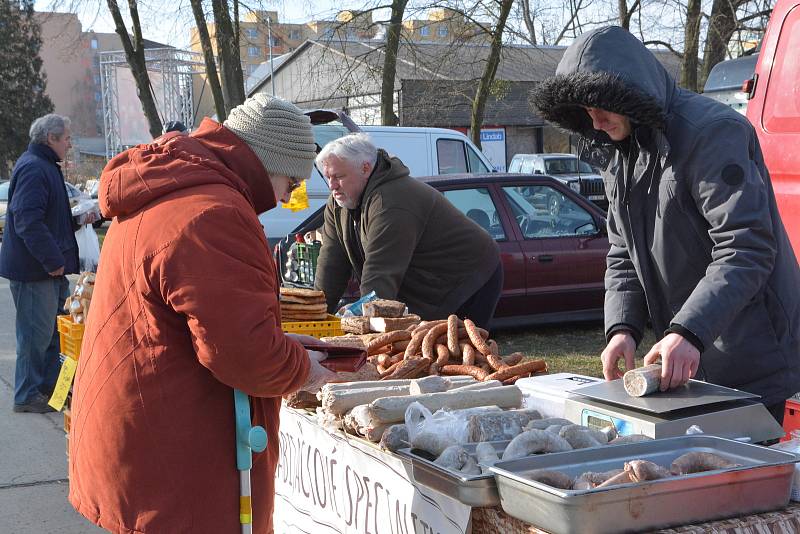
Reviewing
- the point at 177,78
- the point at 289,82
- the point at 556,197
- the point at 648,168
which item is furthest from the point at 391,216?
the point at 289,82

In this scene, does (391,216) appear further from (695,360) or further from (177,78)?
(177,78)

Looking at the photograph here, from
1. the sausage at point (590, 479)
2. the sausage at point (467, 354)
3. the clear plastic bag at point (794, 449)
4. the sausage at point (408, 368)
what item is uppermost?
the sausage at point (590, 479)

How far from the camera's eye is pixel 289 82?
4850 centimetres

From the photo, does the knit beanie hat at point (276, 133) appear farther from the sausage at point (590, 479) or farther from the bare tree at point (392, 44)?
the bare tree at point (392, 44)

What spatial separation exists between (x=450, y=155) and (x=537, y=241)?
135 inches

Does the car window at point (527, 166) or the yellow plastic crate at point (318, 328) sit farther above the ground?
the yellow plastic crate at point (318, 328)

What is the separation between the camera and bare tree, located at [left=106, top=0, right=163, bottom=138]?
61.8 ft

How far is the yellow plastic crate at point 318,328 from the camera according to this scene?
4.42 metres

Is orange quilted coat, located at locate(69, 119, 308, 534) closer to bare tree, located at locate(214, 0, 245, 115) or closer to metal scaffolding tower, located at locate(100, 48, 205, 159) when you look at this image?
bare tree, located at locate(214, 0, 245, 115)

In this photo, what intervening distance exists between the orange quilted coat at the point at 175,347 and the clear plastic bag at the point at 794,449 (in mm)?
1234

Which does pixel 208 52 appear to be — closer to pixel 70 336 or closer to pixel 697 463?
pixel 70 336

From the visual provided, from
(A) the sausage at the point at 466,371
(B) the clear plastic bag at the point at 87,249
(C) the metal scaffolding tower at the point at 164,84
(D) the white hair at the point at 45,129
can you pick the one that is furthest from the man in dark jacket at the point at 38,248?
(C) the metal scaffolding tower at the point at 164,84

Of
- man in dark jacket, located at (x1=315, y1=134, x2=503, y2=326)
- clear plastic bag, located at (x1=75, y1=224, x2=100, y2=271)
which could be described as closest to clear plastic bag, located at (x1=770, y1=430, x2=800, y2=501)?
man in dark jacket, located at (x1=315, y1=134, x2=503, y2=326)

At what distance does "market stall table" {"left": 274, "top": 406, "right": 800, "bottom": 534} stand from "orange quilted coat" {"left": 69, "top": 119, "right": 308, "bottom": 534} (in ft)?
1.59
